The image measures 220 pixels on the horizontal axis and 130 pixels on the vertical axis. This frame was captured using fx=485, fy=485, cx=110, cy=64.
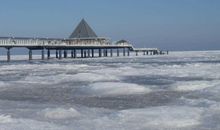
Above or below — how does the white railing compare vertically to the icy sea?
above

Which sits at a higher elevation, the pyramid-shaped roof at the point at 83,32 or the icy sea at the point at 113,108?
the pyramid-shaped roof at the point at 83,32

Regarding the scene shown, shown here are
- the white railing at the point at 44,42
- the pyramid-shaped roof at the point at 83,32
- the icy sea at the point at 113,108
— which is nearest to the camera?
the icy sea at the point at 113,108

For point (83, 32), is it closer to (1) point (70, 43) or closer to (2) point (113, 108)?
(1) point (70, 43)

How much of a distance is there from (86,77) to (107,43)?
83167mm

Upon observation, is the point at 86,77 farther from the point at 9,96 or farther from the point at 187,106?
the point at 187,106

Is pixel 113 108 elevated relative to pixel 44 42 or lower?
lower

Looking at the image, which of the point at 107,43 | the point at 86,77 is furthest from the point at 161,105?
the point at 107,43

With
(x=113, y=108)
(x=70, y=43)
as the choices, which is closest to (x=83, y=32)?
(x=70, y=43)

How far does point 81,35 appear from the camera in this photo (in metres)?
112

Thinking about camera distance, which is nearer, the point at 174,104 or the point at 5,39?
the point at 174,104

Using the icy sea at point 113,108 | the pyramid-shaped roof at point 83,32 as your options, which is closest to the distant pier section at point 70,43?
the pyramid-shaped roof at point 83,32

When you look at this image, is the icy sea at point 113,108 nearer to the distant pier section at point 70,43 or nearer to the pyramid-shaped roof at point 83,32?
the distant pier section at point 70,43

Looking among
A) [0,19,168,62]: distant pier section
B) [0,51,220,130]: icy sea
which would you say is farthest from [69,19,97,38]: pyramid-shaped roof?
[0,51,220,130]: icy sea

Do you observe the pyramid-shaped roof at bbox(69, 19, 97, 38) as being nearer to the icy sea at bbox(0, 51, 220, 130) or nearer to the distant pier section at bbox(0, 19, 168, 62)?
the distant pier section at bbox(0, 19, 168, 62)
